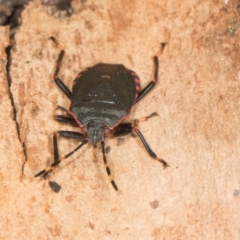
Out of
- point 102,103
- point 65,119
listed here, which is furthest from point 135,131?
point 65,119

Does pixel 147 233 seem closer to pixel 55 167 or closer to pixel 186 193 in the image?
pixel 186 193

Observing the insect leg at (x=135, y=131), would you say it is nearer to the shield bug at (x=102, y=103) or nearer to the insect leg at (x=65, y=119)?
the shield bug at (x=102, y=103)

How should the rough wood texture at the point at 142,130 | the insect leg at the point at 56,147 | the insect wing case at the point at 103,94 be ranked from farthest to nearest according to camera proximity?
the insect wing case at the point at 103,94 → the insect leg at the point at 56,147 → the rough wood texture at the point at 142,130

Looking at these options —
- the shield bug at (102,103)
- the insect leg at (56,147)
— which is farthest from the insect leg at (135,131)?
the insect leg at (56,147)

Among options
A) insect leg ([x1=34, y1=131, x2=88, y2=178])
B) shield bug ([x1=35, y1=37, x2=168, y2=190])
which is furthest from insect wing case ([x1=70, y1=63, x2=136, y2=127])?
insect leg ([x1=34, y1=131, x2=88, y2=178])

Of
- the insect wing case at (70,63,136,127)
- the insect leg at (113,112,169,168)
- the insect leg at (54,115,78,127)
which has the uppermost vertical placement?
the insect wing case at (70,63,136,127)

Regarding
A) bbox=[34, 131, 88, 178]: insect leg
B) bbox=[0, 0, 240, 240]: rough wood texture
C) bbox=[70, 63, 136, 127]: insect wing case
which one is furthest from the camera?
bbox=[70, 63, 136, 127]: insect wing case

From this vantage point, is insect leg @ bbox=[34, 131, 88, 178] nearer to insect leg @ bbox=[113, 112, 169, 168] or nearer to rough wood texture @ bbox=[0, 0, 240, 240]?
rough wood texture @ bbox=[0, 0, 240, 240]

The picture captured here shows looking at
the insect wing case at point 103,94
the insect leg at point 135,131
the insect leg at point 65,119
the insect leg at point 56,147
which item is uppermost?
the insect wing case at point 103,94

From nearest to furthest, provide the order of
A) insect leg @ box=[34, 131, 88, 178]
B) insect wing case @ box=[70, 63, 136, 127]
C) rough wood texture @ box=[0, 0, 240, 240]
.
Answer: rough wood texture @ box=[0, 0, 240, 240]
insect leg @ box=[34, 131, 88, 178]
insect wing case @ box=[70, 63, 136, 127]

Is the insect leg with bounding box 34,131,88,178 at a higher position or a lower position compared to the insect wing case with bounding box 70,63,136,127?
lower
